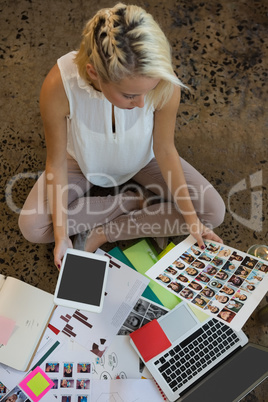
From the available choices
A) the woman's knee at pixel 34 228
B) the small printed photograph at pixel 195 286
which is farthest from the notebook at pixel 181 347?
the woman's knee at pixel 34 228

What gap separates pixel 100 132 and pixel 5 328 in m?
0.67

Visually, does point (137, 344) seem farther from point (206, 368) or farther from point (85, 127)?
point (85, 127)

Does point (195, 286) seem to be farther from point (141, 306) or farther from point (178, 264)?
point (141, 306)

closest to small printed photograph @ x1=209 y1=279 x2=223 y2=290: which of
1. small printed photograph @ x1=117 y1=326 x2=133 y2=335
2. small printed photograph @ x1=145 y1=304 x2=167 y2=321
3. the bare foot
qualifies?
small printed photograph @ x1=145 y1=304 x2=167 y2=321

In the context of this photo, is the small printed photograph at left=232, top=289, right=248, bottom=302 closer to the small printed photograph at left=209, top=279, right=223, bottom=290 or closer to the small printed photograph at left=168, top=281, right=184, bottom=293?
the small printed photograph at left=209, top=279, right=223, bottom=290

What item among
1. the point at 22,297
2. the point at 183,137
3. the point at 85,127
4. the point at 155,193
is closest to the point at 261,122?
the point at 183,137

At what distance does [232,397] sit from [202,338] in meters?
0.21

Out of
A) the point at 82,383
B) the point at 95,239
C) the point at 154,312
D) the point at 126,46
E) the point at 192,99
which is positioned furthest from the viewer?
the point at 192,99

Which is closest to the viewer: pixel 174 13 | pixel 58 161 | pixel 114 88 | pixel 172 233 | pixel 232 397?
pixel 114 88

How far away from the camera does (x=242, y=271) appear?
3.75 ft

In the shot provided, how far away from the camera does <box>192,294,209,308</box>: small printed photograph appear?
3.59 ft

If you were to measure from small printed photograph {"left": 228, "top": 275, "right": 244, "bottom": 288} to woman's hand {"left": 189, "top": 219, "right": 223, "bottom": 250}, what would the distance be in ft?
0.41

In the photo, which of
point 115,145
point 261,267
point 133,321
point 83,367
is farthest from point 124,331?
point 115,145

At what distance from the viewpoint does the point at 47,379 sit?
45.6 inches
